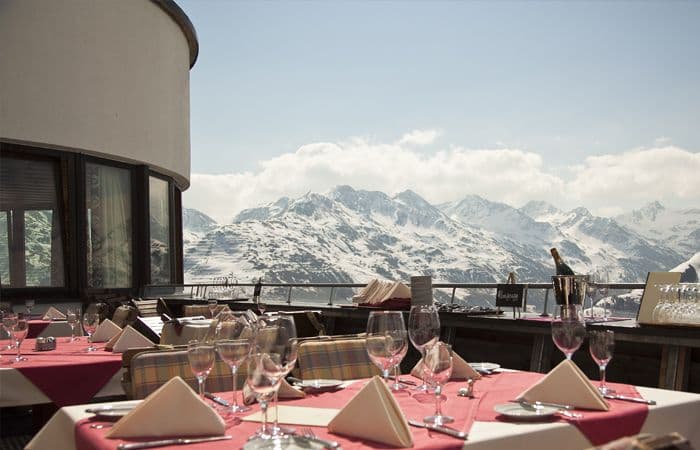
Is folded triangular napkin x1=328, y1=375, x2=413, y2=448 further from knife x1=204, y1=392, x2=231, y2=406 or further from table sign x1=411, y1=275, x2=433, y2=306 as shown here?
table sign x1=411, y1=275, x2=433, y2=306

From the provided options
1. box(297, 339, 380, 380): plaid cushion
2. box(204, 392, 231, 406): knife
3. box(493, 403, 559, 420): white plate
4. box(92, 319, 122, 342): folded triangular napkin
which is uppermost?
box(493, 403, 559, 420): white plate

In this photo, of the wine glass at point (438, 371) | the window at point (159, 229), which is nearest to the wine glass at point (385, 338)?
the wine glass at point (438, 371)

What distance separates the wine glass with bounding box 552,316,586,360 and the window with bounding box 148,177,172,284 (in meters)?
9.18

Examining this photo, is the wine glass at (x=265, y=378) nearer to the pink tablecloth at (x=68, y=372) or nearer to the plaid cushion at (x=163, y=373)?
the plaid cushion at (x=163, y=373)

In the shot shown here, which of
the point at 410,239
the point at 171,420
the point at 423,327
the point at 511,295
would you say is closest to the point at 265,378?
the point at 171,420

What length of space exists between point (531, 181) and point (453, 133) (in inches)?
1281

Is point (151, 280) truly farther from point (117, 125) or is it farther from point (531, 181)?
point (531, 181)

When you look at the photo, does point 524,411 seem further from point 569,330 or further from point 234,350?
point 234,350

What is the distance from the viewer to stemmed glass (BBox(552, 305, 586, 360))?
1780 millimetres

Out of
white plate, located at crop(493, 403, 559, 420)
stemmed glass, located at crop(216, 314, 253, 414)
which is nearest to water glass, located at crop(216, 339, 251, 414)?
stemmed glass, located at crop(216, 314, 253, 414)

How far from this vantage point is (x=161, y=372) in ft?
7.16

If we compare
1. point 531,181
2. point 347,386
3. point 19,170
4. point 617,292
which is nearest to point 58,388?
point 347,386

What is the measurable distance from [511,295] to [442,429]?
8.11 ft

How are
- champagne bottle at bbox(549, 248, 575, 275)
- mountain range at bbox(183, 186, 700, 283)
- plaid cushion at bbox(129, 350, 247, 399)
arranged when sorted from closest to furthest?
plaid cushion at bbox(129, 350, 247, 399) < champagne bottle at bbox(549, 248, 575, 275) < mountain range at bbox(183, 186, 700, 283)
